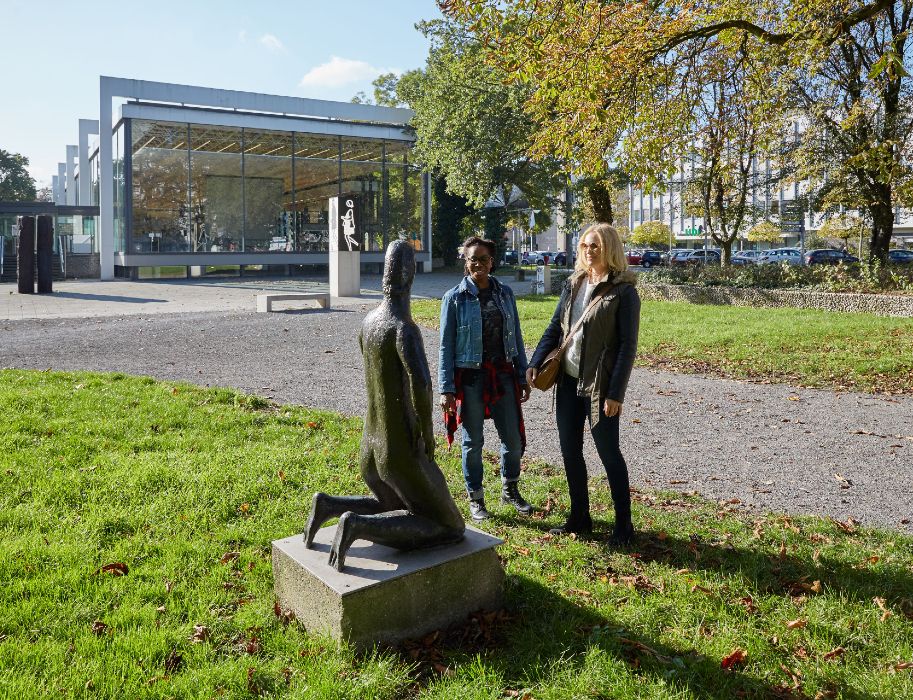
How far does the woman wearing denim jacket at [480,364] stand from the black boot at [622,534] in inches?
26.0

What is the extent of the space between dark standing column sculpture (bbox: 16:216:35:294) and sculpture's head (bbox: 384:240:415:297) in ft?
77.9

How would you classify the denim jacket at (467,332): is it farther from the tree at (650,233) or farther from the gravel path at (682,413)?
the tree at (650,233)

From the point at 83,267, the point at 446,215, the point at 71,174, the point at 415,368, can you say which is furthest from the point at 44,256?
the point at 71,174

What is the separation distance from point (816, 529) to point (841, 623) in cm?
127

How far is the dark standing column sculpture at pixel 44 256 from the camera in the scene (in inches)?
926

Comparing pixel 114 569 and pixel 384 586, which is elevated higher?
pixel 384 586

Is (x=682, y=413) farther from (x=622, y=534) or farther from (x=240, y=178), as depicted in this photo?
(x=240, y=178)

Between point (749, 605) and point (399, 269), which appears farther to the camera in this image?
point (749, 605)

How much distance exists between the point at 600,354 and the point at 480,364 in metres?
0.82

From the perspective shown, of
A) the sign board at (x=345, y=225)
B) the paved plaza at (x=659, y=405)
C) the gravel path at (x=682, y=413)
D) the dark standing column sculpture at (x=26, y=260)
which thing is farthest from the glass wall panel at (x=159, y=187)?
the gravel path at (x=682, y=413)

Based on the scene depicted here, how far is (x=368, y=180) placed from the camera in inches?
1492

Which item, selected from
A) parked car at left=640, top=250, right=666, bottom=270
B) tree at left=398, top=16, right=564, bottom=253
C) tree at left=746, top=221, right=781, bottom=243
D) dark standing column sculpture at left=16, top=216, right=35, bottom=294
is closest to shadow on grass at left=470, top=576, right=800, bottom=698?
tree at left=398, top=16, right=564, bottom=253

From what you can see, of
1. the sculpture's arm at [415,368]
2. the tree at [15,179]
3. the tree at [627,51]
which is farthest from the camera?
the tree at [15,179]

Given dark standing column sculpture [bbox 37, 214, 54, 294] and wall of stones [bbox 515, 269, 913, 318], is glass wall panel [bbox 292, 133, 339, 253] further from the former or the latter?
wall of stones [bbox 515, 269, 913, 318]
